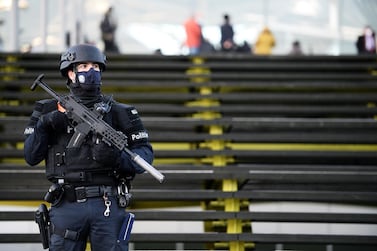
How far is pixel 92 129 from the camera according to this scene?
5.44 metres

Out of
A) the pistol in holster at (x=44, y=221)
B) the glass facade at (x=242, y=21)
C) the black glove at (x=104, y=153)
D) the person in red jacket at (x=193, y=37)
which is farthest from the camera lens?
the glass facade at (x=242, y=21)

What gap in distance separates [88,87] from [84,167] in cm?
49

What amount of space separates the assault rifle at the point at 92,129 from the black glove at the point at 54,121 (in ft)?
0.17

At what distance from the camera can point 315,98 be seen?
1247cm

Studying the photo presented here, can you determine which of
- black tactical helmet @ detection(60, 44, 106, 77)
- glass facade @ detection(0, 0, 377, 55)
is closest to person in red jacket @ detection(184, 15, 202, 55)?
glass facade @ detection(0, 0, 377, 55)

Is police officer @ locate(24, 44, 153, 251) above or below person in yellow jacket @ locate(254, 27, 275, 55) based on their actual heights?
below

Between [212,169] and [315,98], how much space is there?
11.7 feet

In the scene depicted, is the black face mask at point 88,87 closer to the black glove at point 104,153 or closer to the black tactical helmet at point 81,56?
the black tactical helmet at point 81,56

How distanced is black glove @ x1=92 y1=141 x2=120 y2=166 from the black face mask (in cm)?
37

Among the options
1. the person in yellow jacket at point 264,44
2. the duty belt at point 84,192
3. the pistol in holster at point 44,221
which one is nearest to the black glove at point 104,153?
the duty belt at point 84,192

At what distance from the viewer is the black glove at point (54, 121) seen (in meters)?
5.52

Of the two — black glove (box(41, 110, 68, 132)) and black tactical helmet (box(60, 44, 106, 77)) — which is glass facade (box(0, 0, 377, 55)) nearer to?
black tactical helmet (box(60, 44, 106, 77))

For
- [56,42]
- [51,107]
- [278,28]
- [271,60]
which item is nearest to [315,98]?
[271,60]

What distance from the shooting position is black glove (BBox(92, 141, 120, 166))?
5.36 m
